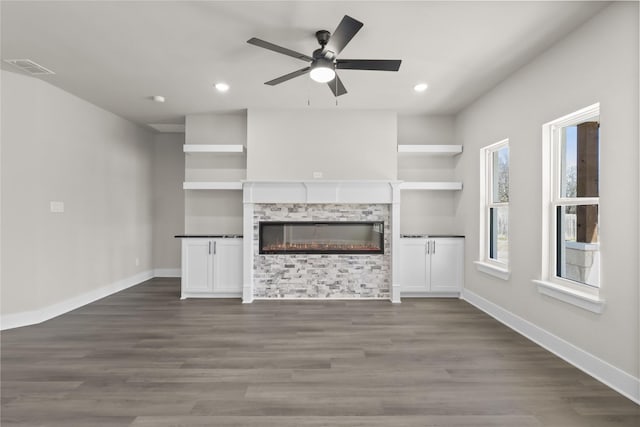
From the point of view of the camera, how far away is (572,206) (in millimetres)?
2980

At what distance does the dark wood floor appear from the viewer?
6.78 ft

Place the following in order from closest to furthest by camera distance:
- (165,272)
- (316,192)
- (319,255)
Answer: (316,192)
(319,255)
(165,272)

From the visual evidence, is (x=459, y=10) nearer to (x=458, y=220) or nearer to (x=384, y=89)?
(x=384, y=89)

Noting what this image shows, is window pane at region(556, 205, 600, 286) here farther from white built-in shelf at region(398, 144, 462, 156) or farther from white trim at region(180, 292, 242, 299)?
white trim at region(180, 292, 242, 299)

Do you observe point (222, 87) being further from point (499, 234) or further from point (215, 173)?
point (499, 234)

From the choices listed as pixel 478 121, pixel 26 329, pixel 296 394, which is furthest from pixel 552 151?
pixel 26 329

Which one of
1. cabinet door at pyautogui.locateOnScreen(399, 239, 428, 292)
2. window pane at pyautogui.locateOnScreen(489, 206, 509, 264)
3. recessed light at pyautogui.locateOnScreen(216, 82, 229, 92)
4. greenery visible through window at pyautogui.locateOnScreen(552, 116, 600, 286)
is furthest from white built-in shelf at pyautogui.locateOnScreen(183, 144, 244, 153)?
greenery visible through window at pyautogui.locateOnScreen(552, 116, 600, 286)

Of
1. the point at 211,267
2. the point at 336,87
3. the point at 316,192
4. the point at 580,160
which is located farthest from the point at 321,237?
the point at 580,160

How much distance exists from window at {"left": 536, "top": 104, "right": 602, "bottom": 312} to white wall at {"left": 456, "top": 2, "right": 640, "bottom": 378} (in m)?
0.09

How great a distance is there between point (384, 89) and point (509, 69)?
4.37 ft

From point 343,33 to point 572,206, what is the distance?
241cm

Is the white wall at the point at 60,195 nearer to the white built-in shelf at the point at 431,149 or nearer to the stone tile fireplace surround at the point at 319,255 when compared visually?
the stone tile fireplace surround at the point at 319,255

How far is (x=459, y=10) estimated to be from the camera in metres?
2.55

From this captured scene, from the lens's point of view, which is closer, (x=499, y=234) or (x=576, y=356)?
(x=576, y=356)
